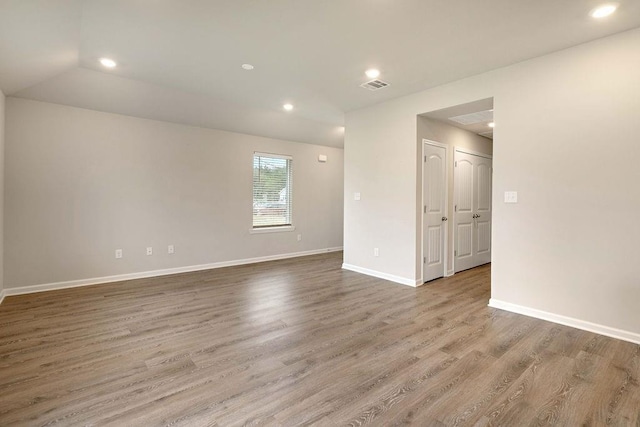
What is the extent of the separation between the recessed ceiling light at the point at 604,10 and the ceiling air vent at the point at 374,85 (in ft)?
6.51

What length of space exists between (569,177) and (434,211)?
182cm

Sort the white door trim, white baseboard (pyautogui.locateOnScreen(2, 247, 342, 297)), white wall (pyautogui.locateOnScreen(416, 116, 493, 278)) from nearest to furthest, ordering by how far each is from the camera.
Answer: white baseboard (pyautogui.locateOnScreen(2, 247, 342, 297)) < white wall (pyautogui.locateOnScreen(416, 116, 493, 278)) < the white door trim

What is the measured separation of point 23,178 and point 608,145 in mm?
6484

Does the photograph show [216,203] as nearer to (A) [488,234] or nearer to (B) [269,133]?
(B) [269,133]

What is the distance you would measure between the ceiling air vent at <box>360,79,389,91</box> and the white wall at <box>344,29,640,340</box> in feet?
2.16

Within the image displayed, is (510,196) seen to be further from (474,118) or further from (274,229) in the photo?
(274,229)

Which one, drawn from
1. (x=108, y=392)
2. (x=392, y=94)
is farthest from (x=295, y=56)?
(x=108, y=392)

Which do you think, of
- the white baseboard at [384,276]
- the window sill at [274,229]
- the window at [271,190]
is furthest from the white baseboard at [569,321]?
the window at [271,190]

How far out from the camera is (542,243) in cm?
314

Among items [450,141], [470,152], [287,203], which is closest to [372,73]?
[450,141]

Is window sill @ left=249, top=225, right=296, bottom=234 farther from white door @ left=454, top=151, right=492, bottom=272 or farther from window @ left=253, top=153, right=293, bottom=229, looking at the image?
white door @ left=454, top=151, right=492, bottom=272

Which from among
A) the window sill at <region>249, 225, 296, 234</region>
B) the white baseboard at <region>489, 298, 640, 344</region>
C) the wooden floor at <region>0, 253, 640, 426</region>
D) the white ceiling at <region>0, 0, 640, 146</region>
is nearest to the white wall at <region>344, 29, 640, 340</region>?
the white baseboard at <region>489, 298, 640, 344</region>

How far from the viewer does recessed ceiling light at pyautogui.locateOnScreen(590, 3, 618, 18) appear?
231 centimetres

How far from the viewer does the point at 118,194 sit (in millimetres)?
4562
